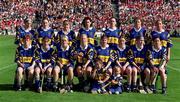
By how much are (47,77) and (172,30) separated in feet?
102

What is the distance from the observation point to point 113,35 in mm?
Answer: 14273

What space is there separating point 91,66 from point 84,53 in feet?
1.40

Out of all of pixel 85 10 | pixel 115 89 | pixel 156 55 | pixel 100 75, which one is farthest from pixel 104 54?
pixel 85 10

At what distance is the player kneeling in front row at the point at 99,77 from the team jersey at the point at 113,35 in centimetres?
156

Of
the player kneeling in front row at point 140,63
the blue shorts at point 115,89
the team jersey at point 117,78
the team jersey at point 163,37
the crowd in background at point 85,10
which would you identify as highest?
the crowd in background at point 85,10

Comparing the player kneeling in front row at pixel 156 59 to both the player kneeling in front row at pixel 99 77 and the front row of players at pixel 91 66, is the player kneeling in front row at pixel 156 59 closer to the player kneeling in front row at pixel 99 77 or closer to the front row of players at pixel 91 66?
the front row of players at pixel 91 66

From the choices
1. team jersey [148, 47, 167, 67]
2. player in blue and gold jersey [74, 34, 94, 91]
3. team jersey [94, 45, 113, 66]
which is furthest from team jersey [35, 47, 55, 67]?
team jersey [148, 47, 167, 67]

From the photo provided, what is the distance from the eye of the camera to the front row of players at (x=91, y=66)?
12945 mm

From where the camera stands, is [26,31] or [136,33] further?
[26,31]

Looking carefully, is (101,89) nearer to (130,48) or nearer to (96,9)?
(130,48)

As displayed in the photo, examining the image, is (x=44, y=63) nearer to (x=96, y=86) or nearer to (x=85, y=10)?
(x=96, y=86)

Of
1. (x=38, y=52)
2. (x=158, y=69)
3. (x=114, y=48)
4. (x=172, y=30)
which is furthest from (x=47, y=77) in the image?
(x=172, y=30)

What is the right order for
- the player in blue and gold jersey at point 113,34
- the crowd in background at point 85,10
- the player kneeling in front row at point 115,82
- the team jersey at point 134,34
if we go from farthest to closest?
the crowd in background at point 85,10
the player in blue and gold jersey at point 113,34
the team jersey at point 134,34
the player kneeling in front row at point 115,82

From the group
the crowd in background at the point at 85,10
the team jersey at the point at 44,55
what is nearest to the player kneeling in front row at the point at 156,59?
the team jersey at the point at 44,55
